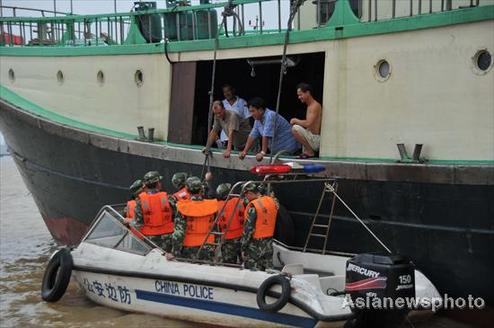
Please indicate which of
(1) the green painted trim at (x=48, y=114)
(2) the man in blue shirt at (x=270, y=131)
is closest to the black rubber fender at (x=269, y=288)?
(2) the man in blue shirt at (x=270, y=131)

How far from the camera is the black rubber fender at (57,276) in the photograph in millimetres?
9250

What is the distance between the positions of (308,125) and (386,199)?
1.44 meters

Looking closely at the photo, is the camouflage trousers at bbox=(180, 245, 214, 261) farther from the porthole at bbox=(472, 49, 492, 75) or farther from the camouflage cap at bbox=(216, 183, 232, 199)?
the porthole at bbox=(472, 49, 492, 75)

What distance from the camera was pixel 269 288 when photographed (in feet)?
24.7

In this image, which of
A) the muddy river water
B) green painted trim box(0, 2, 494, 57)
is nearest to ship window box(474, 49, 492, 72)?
green painted trim box(0, 2, 494, 57)

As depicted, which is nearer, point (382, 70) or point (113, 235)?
point (382, 70)

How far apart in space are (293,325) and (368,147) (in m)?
Result: 2.37

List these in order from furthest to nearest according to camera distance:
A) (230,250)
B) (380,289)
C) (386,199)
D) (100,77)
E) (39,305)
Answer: (100,77) → (39,305) → (230,250) → (386,199) → (380,289)

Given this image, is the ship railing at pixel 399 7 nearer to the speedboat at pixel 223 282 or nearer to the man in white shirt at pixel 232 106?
the man in white shirt at pixel 232 106

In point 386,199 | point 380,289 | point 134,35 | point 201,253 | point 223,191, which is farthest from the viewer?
point 134,35

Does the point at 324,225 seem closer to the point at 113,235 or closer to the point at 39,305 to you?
the point at 113,235

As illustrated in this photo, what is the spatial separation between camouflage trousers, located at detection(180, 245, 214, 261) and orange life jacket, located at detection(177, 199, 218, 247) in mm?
62

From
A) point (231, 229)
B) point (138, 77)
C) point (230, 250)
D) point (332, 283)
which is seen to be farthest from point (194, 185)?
point (138, 77)

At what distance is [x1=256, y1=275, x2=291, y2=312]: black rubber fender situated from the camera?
7.32 meters
